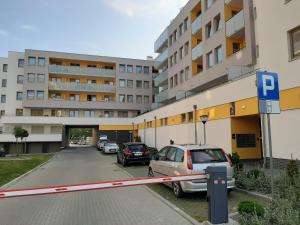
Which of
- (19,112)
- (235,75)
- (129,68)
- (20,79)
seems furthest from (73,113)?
(235,75)

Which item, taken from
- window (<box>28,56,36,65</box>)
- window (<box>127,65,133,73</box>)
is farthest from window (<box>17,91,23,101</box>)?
window (<box>127,65,133,73</box>)

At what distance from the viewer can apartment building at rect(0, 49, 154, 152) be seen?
4684cm

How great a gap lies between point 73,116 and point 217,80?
3094 cm

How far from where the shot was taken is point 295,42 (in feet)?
43.9

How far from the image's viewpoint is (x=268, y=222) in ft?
16.4

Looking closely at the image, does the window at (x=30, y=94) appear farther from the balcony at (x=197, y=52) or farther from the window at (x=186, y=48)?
the balcony at (x=197, y=52)

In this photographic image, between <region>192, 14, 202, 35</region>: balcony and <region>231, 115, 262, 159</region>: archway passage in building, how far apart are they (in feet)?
46.1

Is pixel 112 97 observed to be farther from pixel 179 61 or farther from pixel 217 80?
pixel 217 80

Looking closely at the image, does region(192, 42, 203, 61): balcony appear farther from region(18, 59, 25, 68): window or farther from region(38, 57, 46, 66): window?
region(18, 59, 25, 68): window

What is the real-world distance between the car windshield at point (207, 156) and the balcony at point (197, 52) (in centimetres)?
2055

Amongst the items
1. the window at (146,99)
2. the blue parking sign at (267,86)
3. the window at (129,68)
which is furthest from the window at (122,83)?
the blue parking sign at (267,86)

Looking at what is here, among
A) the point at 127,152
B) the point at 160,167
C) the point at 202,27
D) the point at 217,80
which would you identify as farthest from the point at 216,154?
the point at 202,27

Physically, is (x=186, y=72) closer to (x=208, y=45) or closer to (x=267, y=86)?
(x=208, y=45)

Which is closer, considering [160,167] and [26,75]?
[160,167]
